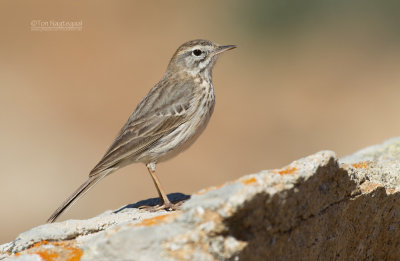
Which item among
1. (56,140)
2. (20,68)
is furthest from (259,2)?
(56,140)

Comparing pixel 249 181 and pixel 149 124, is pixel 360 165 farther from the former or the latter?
pixel 149 124

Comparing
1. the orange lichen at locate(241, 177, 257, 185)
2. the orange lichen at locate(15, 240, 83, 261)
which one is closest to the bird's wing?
the orange lichen at locate(15, 240, 83, 261)

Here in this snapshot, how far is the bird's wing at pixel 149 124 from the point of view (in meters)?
6.61

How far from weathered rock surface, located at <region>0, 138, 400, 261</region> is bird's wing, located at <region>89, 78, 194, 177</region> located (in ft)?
4.88

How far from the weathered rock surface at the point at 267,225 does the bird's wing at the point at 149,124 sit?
149 cm

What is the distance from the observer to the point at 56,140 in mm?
16359

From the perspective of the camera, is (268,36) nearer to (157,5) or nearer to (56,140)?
(157,5)

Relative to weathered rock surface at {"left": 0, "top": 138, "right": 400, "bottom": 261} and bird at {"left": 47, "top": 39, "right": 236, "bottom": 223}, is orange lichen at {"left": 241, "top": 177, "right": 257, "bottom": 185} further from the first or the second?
bird at {"left": 47, "top": 39, "right": 236, "bottom": 223}

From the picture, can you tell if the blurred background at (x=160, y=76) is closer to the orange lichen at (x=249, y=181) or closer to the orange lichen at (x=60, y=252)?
the orange lichen at (x=60, y=252)

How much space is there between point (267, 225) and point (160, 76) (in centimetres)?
1723

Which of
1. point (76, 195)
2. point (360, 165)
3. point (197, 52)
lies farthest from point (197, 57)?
point (360, 165)

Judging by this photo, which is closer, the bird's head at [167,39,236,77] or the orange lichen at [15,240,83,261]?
the orange lichen at [15,240,83,261]

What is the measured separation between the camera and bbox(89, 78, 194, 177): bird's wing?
21.7ft

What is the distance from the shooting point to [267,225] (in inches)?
141
